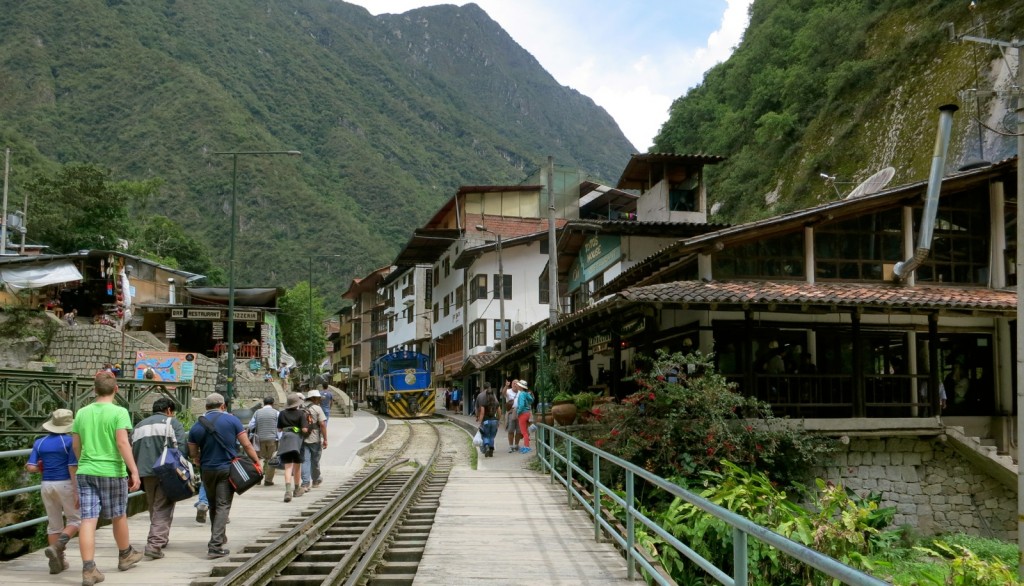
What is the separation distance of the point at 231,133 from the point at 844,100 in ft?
299

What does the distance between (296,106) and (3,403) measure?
154 m

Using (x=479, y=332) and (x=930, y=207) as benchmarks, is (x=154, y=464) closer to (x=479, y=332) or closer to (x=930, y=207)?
(x=930, y=207)

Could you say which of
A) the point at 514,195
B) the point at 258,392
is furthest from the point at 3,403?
the point at 514,195

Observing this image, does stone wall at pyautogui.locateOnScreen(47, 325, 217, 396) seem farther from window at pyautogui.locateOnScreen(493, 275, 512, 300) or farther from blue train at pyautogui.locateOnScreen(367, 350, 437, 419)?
window at pyautogui.locateOnScreen(493, 275, 512, 300)

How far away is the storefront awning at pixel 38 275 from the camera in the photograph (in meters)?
35.6

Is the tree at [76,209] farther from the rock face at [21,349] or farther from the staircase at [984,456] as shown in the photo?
the staircase at [984,456]

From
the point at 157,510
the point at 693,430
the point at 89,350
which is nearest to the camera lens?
the point at 157,510

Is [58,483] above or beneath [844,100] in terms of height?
beneath

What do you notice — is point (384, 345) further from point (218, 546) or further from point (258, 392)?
point (218, 546)

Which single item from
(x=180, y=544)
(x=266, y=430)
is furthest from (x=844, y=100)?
(x=180, y=544)

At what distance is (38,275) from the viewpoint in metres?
36.3

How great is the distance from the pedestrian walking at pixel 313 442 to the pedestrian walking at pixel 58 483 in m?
6.56

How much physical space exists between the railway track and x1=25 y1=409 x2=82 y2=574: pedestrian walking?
50.8 inches

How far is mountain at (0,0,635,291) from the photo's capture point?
336 ft
